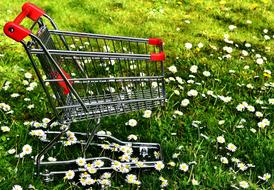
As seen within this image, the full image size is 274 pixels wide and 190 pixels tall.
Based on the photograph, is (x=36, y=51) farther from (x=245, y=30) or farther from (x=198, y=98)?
(x=245, y=30)

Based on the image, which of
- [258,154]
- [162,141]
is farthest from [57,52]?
[258,154]

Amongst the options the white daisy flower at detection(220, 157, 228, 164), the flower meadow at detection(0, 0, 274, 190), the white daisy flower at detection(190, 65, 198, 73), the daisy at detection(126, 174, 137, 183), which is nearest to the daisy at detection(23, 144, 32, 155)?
the flower meadow at detection(0, 0, 274, 190)

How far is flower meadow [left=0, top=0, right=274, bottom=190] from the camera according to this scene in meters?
3.83

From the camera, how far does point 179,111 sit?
4.65m

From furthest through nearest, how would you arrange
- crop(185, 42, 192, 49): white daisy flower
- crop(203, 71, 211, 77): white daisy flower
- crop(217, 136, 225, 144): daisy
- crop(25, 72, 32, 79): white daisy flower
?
crop(185, 42, 192, 49): white daisy flower, crop(203, 71, 211, 77): white daisy flower, crop(25, 72, 32, 79): white daisy flower, crop(217, 136, 225, 144): daisy

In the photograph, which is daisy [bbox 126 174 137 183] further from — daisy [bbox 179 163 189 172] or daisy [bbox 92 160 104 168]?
daisy [bbox 179 163 189 172]

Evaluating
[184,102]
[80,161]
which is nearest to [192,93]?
[184,102]

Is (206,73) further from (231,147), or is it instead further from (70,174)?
(70,174)

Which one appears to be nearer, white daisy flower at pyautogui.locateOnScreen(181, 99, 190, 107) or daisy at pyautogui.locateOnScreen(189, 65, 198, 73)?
white daisy flower at pyautogui.locateOnScreen(181, 99, 190, 107)

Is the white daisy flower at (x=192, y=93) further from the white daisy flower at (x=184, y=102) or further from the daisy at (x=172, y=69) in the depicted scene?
the daisy at (x=172, y=69)

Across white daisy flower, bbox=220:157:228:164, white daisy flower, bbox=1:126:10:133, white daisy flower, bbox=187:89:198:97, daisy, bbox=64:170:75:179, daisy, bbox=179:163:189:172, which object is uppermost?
white daisy flower, bbox=1:126:10:133

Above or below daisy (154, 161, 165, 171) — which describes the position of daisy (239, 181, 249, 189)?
below

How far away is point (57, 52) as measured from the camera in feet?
10.6

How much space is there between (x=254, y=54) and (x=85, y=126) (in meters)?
2.68
